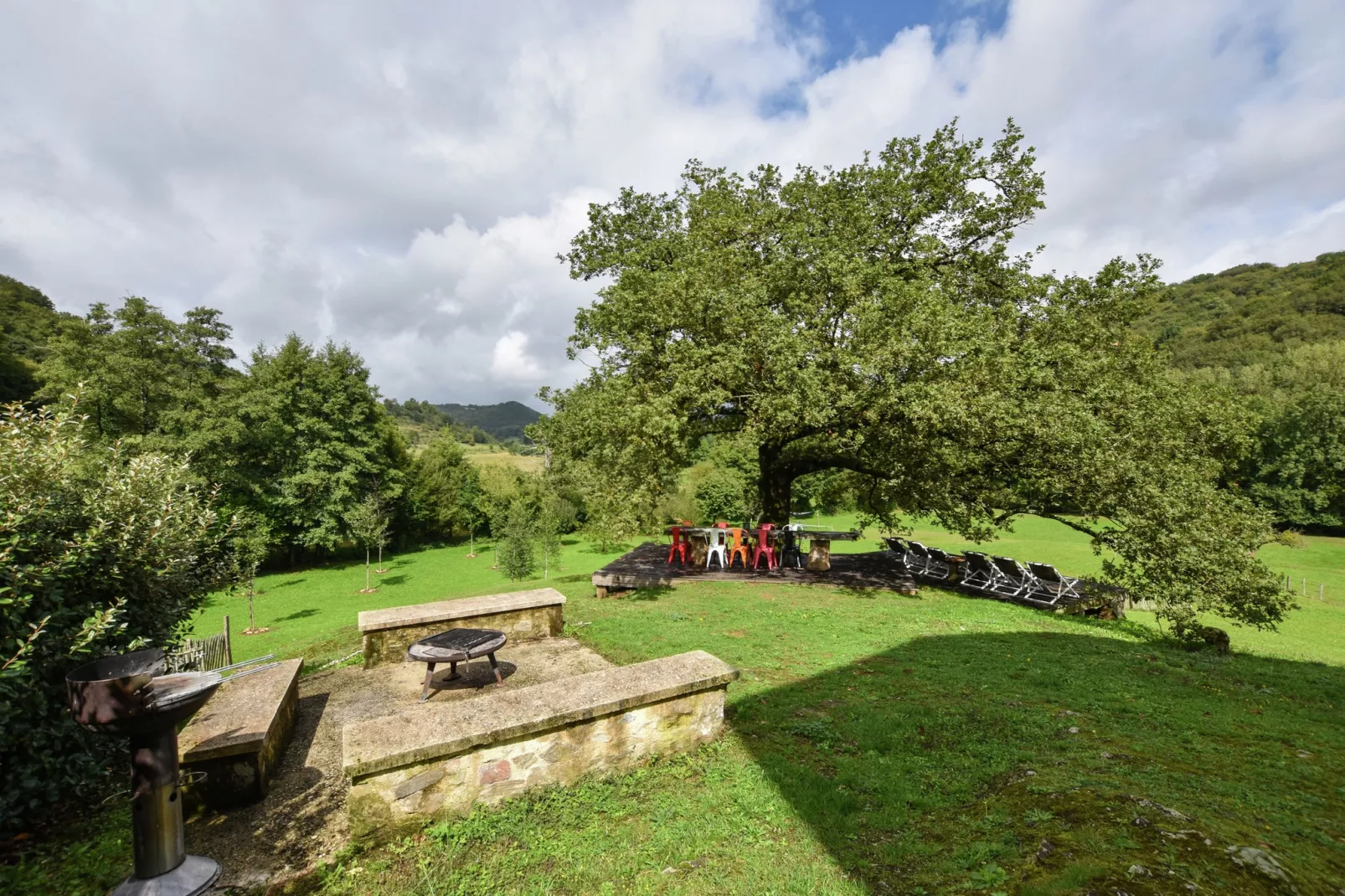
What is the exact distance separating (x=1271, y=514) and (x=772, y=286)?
1060cm

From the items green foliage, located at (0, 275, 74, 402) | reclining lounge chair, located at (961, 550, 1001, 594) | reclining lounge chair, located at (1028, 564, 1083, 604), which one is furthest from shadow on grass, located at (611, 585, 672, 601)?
green foliage, located at (0, 275, 74, 402)

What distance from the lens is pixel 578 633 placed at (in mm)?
8031

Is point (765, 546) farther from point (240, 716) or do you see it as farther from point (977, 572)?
point (240, 716)

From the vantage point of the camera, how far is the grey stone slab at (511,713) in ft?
11.3

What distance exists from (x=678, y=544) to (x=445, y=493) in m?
29.4

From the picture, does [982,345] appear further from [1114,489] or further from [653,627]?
[653,627]

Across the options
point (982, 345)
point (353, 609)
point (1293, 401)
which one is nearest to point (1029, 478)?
point (982, 345)

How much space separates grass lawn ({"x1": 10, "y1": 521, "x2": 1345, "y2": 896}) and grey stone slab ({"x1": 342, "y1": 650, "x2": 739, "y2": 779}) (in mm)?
540

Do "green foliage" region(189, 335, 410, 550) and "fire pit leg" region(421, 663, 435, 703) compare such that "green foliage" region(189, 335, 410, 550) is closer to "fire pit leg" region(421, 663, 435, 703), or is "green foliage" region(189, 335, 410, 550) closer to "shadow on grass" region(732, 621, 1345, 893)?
"fire pit leg" region(421, 663, 435, 703)

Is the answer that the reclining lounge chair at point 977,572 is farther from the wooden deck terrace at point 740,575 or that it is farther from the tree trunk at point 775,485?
the tree trunk at point 775,485

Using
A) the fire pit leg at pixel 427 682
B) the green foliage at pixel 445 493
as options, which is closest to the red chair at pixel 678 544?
the fire pit leg at pixel 427 682

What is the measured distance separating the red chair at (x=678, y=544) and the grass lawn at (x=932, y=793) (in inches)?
297

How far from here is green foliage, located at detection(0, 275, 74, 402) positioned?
35469 mm

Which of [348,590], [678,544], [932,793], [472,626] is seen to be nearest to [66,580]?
[472,626]
